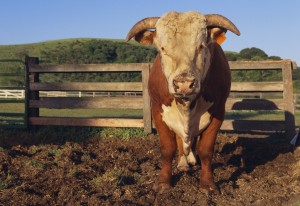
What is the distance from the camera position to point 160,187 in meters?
5.03

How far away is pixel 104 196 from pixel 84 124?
14.9ft

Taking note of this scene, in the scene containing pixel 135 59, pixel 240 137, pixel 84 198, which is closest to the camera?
pixel 84 198

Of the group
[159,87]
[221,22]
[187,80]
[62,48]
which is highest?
[221,22]

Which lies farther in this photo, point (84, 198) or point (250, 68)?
point (250, 68)

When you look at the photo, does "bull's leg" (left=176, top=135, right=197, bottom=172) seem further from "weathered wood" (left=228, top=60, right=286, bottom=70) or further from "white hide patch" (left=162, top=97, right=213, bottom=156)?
"weathered wood" (left=228, top=60, right=286, bottom=70)

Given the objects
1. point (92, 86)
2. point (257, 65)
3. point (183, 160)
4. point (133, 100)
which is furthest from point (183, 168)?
point (92, 86)

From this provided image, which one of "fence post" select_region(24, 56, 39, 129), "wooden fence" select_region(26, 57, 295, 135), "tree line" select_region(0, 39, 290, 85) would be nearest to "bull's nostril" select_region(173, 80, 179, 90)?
"wooden fence" select_region(26, 57, 295, 135)

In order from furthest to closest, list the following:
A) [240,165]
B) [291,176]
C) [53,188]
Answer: [240,165] < [291,176] < [53,188]

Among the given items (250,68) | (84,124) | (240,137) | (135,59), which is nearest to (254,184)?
(240,137)

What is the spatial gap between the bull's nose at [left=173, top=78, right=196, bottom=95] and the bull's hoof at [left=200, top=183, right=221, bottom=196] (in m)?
1.39

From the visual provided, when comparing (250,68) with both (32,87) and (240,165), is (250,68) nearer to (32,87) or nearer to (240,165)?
(240,165)

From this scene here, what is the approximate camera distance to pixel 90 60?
76875 mm

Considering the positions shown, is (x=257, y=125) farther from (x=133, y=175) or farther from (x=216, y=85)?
(x=133, y=175)

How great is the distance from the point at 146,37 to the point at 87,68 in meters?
4.58
